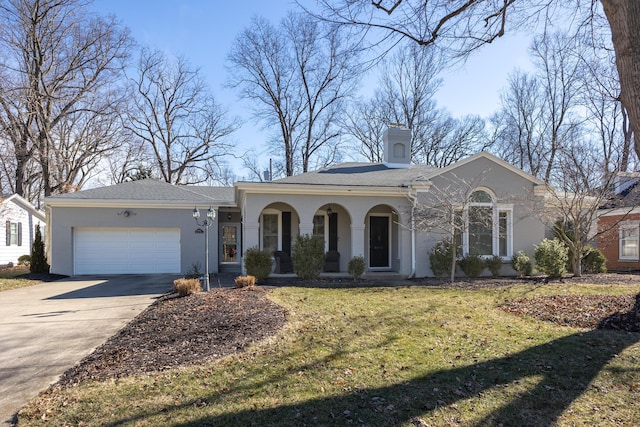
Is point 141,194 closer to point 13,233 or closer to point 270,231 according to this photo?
point 270,231

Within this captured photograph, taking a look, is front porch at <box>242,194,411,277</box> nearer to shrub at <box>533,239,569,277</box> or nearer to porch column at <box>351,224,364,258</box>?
porch column at <box>351,224,364,258</box>

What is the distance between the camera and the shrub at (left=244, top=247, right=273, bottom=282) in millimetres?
11484

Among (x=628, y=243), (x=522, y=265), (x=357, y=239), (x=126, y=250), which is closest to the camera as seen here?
(x=522, y=265)

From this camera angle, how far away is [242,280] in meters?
9.94

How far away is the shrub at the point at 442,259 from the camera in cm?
1209

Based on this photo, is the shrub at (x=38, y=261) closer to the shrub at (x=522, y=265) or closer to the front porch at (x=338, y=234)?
the front porch at (x=338, y=234)

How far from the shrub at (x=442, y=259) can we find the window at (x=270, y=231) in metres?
5.69

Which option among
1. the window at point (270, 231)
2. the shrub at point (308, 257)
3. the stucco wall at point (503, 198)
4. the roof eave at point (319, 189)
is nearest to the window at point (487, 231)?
the stucco wall at point (503, 198)

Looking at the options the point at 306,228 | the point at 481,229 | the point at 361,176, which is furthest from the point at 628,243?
the point at 306,228

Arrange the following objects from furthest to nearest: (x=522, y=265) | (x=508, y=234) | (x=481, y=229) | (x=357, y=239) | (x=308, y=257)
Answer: (x=508, y=234)
(x=481, y=229)
(x=357, y=239)
(x=522, y=265)
(x=308, y=257)

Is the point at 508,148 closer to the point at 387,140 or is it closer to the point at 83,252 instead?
the point at 387,140

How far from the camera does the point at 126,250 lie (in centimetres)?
1529

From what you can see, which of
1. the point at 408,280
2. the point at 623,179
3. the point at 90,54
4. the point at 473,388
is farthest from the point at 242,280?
the point at 90,54

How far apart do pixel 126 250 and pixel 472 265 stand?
12609 mm
